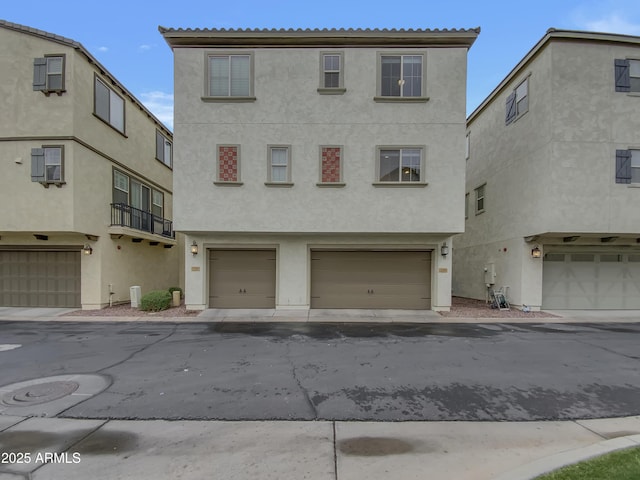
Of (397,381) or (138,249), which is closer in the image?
(397,381)

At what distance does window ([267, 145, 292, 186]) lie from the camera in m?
10.7

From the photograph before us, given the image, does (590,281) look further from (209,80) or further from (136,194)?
(136,194)

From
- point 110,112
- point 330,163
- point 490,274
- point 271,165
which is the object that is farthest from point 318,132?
point 490,274

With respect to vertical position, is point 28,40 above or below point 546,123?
above

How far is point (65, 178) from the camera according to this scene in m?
10.7

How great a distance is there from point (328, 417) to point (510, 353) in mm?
4817

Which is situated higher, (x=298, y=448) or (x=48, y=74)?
(x=48, y=74)

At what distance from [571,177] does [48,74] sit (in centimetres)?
1892

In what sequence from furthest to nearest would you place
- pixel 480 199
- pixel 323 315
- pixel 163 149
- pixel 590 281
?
1. pixel 163 149
2. pixel 480 199
3. pixel 590 281
4. pixel 323 315

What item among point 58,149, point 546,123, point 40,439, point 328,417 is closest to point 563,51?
point 546,123

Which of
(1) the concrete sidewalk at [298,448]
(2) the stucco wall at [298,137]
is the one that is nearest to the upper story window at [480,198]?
(2) the stucco wall at [298,137]

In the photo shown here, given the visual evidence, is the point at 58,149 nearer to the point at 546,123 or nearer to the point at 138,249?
the point at 138,249

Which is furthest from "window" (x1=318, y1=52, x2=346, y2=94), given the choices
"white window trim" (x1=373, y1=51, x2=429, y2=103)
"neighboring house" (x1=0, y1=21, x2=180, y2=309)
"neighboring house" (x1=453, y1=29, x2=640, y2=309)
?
"neighboring house" (x1=0, y1=21, x2=180, y2=309)

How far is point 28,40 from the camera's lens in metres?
10.8
